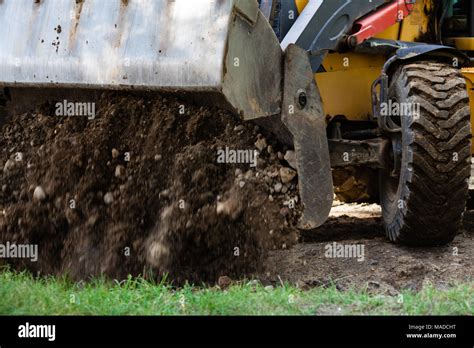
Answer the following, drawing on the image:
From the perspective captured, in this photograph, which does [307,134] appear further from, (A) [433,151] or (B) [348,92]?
(B) [348,92]

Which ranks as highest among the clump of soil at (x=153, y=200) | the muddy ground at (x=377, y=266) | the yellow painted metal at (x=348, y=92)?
the yellow painted metal at (x=348, y=92)

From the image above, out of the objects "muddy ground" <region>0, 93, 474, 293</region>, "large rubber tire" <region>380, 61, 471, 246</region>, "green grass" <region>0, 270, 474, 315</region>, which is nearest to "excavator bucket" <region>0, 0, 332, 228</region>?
"muddy ground" <region>0, 93, 474, 293</region>

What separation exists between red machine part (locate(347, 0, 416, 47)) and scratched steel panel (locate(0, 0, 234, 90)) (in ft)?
4.34

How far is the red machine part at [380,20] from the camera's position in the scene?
6.40m

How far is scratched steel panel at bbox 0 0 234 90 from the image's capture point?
5355 millimetres

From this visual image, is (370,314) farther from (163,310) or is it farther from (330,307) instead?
(163,310)

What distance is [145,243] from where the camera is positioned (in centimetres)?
586

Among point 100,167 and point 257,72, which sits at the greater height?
point 257,72

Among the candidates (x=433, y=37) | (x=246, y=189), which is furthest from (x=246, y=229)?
(x=433, y=37)

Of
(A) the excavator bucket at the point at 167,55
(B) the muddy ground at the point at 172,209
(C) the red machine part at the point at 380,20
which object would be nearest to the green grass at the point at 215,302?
(B) the muddy ground at the point at 172,209

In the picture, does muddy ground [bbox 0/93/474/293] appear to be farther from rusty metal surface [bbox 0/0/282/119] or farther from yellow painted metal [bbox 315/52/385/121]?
yellow painted metal [bbox 315/52/385/121]

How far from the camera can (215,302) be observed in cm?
457

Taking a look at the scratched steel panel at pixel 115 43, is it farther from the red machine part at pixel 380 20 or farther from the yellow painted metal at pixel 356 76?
the red machine part at pixel 380 20

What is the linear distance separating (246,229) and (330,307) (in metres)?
1.37
